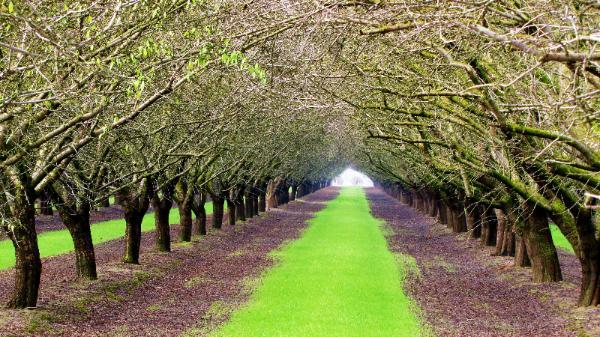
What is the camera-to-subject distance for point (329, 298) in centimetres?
2334

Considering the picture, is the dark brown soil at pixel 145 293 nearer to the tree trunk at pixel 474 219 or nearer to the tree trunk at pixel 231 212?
the tree trunk at pixel 474 219

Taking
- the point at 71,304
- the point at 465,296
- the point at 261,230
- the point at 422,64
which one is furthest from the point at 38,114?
the point at 261,230

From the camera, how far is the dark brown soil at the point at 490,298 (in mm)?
18500

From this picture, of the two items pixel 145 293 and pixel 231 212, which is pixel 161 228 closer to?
pixel 145 293

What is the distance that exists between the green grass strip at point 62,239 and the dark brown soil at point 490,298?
15160mm

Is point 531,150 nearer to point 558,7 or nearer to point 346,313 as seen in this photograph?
point 558,7

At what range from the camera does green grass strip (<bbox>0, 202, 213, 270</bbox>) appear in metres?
33.4

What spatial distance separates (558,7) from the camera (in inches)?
481

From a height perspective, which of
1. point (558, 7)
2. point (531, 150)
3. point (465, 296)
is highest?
point (558, 7)

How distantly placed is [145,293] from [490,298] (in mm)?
9808

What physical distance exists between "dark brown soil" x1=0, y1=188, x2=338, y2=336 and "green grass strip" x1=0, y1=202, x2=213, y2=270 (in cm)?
169

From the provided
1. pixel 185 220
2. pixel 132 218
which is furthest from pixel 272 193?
pixel 132 218

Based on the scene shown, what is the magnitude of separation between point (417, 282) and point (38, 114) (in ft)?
51.0

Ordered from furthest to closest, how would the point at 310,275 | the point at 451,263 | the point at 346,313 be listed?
the point at 451,263
the point at 310,275
the point at 346,313
